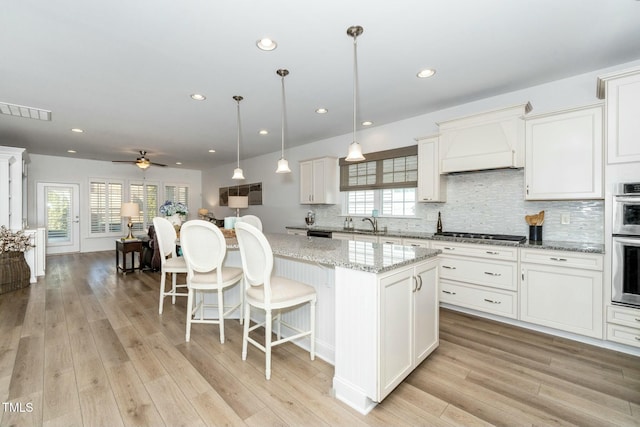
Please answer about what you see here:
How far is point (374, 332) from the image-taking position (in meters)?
1.68

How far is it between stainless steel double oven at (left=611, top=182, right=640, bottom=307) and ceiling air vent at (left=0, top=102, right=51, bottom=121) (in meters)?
6.56

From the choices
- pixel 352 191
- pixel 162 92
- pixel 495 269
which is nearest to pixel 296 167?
pixel 352 191

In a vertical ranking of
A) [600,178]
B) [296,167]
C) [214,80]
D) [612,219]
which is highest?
[214,80]

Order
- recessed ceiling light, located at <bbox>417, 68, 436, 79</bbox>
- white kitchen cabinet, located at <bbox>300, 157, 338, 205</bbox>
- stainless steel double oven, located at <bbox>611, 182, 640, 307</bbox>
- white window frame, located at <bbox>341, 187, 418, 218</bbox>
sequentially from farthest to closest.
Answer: white kitchen cabinet, located at <bbox>300, 157, 338, 205</bbox> → white window frame, located at <bbox>341, 187, 418, 218</bbox> → recessed ceiling light, located at <bbox>417, 68, 436, 79</bbox> → stainless steel double oven, located at <bbox>611, 182, 640, 307</bbox>

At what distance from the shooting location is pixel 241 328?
9.68 feet

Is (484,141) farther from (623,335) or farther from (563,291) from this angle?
(623,335)

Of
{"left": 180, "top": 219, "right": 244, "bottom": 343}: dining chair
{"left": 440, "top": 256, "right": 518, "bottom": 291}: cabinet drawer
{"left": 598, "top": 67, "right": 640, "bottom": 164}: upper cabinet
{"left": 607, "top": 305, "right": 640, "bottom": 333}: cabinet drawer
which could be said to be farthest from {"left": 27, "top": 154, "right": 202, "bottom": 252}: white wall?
{"left": 607, "top": 305, "right": 640, "bottom": 333}: cabinet drawer

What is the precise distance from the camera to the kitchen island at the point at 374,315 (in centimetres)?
171

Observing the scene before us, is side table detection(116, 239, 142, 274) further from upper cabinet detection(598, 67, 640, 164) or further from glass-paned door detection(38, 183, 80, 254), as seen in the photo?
upper cabinet detection(598, 67, 640, 164)

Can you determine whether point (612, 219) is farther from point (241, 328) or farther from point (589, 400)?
point (241, 328)

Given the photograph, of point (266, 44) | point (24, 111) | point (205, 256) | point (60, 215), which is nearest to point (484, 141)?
point (266, 44)

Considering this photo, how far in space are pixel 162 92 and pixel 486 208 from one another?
165 inches

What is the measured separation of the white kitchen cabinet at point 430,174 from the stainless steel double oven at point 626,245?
1690mm

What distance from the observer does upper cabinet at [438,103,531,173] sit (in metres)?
3.09
